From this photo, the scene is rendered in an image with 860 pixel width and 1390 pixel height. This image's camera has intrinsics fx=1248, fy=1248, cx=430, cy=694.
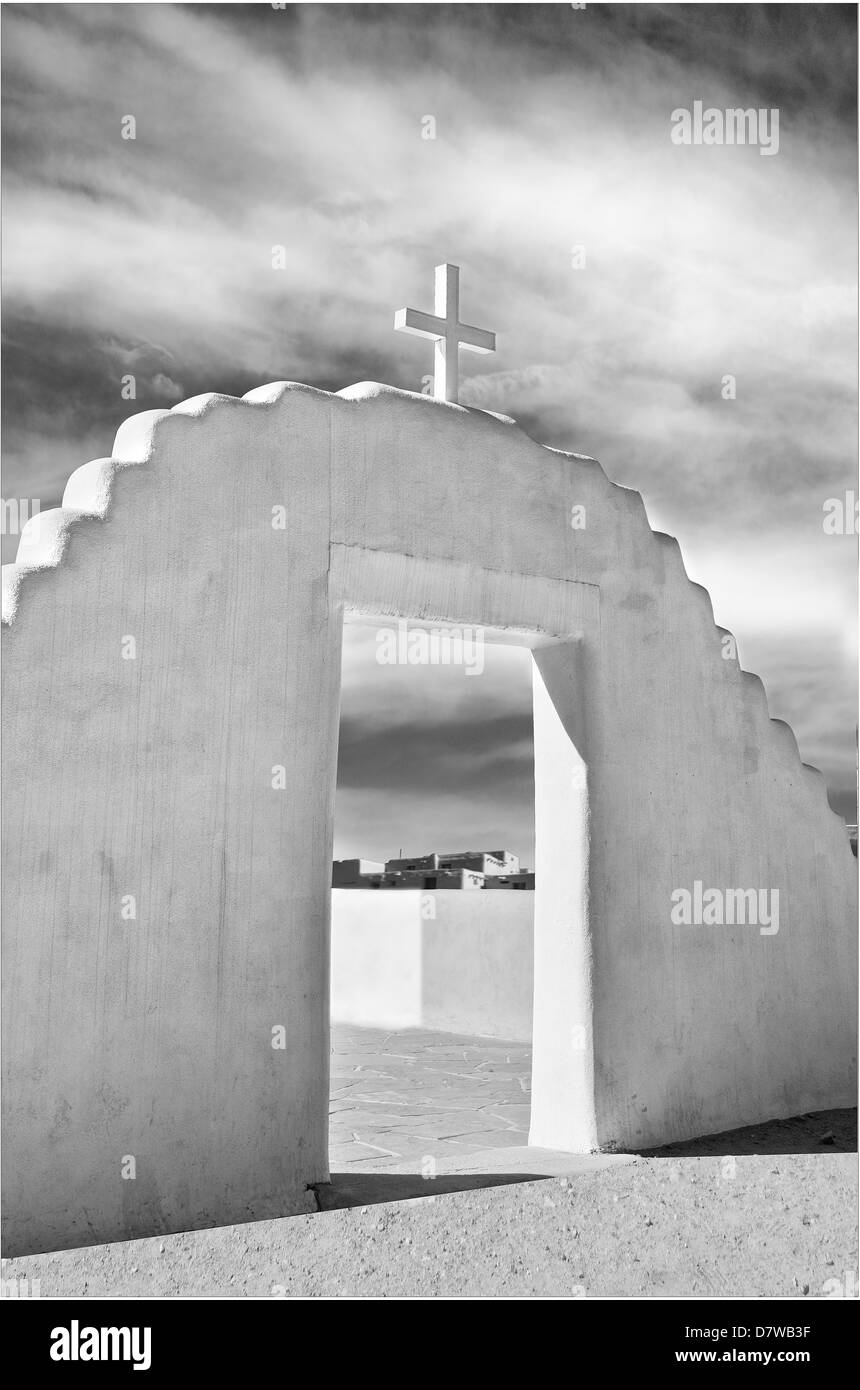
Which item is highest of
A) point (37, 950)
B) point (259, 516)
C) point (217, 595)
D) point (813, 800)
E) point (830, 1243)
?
point (259, 516)

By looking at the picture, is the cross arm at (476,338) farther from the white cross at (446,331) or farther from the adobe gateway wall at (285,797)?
the adobe gateway wall at (285,797)

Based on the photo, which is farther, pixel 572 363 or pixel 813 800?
pixel 572 363

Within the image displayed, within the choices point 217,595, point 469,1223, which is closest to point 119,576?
point 217,595

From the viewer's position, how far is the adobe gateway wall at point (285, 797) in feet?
16.0

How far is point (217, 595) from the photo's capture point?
212 inches

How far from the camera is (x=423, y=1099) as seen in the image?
8.14 metres

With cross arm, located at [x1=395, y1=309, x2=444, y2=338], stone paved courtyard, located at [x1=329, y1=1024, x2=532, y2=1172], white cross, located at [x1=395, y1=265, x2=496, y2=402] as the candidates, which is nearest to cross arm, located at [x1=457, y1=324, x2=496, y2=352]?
white cross, located at [x1=395, y1=265, x2=496, y2=402]

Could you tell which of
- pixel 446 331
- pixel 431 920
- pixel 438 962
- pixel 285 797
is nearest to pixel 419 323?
pixel 446 331

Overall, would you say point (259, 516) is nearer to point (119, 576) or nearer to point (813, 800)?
point (119, 576)

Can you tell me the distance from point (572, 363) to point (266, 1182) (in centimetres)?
893

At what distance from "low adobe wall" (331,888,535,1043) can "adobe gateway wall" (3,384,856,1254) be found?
15.1 ft

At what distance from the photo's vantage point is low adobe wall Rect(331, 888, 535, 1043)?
39.4 ft

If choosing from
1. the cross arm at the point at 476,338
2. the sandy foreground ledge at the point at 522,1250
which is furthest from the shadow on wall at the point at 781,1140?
the cross arm at the point at 476,338

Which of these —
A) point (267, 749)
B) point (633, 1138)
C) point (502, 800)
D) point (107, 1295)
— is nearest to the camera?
point (107, 1295)
